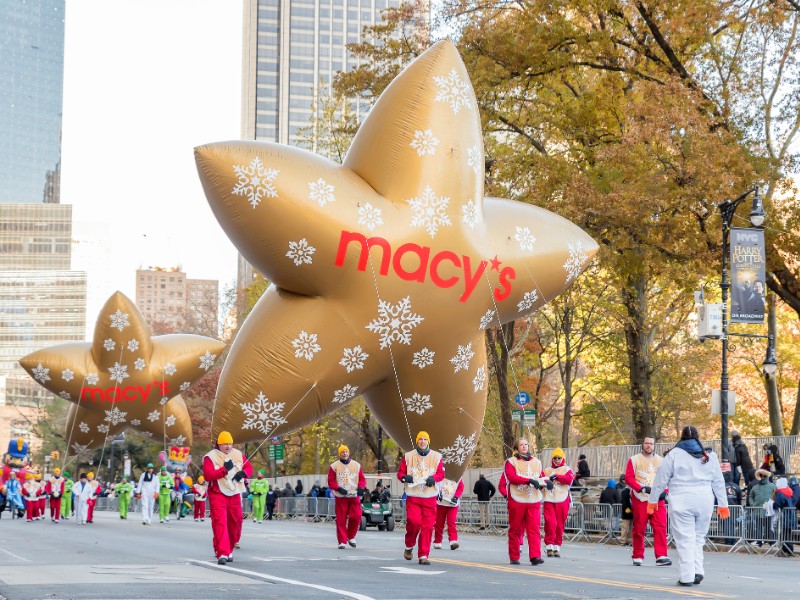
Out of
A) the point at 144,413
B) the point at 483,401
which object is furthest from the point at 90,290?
the point at 483,401

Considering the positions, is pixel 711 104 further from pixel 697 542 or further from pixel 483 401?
pixel 697 542

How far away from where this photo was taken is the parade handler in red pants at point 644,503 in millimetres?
16984

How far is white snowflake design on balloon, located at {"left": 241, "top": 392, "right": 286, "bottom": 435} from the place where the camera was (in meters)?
13.7

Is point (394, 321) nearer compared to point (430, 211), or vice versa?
point (394, 321)

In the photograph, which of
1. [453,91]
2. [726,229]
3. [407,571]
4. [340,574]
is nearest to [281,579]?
[340,574]

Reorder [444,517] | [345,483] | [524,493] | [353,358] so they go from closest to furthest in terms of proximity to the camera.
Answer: [353,358] < [524,493] < [345,483] < [444,517]

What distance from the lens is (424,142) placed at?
1416 cm

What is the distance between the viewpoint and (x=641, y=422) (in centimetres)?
3388

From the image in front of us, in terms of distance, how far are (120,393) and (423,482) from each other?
601 inches

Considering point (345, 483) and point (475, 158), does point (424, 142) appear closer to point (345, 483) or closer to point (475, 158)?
point (475, 158)

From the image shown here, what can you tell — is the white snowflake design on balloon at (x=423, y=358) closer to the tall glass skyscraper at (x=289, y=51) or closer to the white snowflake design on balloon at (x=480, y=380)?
the white snowflake design on balloon at (x=480, y=380)

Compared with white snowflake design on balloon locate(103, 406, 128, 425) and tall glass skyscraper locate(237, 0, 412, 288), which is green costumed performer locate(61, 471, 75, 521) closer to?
white snowflake design on balloon locate(103, 406, 128, 425)

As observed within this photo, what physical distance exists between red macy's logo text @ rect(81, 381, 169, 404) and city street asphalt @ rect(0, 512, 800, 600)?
25.1ft

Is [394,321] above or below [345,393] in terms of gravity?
above
